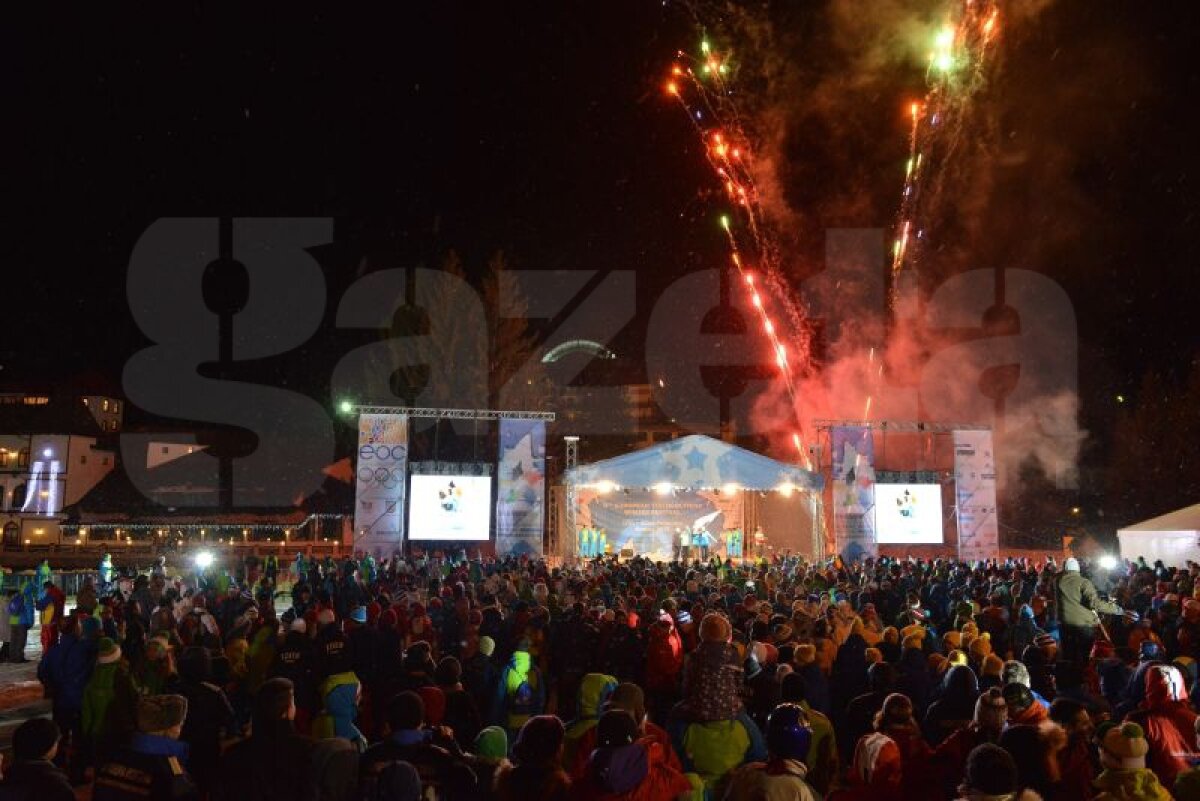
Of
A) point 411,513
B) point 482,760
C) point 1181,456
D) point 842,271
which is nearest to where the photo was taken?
point 482,760

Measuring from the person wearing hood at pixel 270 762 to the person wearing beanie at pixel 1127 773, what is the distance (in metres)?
3.25

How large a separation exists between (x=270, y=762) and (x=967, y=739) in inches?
131

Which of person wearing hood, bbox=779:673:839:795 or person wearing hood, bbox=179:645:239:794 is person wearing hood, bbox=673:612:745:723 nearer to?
person wearing hood, bbox=779:673:839:795

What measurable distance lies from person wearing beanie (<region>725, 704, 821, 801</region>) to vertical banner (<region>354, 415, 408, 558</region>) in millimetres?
23729

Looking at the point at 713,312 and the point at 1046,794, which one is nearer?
the point at 1046,794

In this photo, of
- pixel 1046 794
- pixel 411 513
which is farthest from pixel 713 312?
pixel 1046 794

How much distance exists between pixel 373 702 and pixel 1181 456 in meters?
48.3

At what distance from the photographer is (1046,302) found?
3862 centimetres

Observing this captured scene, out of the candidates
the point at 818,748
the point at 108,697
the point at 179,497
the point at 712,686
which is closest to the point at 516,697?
the point at 712,686

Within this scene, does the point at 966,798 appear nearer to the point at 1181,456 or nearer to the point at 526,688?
the point at 526,688

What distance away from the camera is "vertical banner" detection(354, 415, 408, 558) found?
86.0ft

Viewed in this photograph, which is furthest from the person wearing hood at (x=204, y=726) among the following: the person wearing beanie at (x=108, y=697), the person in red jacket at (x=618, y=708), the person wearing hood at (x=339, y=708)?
the person in red jacket at (x=618, y=708)

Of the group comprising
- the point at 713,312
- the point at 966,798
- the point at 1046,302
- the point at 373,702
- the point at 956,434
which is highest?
the point at 713,312

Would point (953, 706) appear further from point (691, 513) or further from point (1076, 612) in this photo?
point (691, 513)
